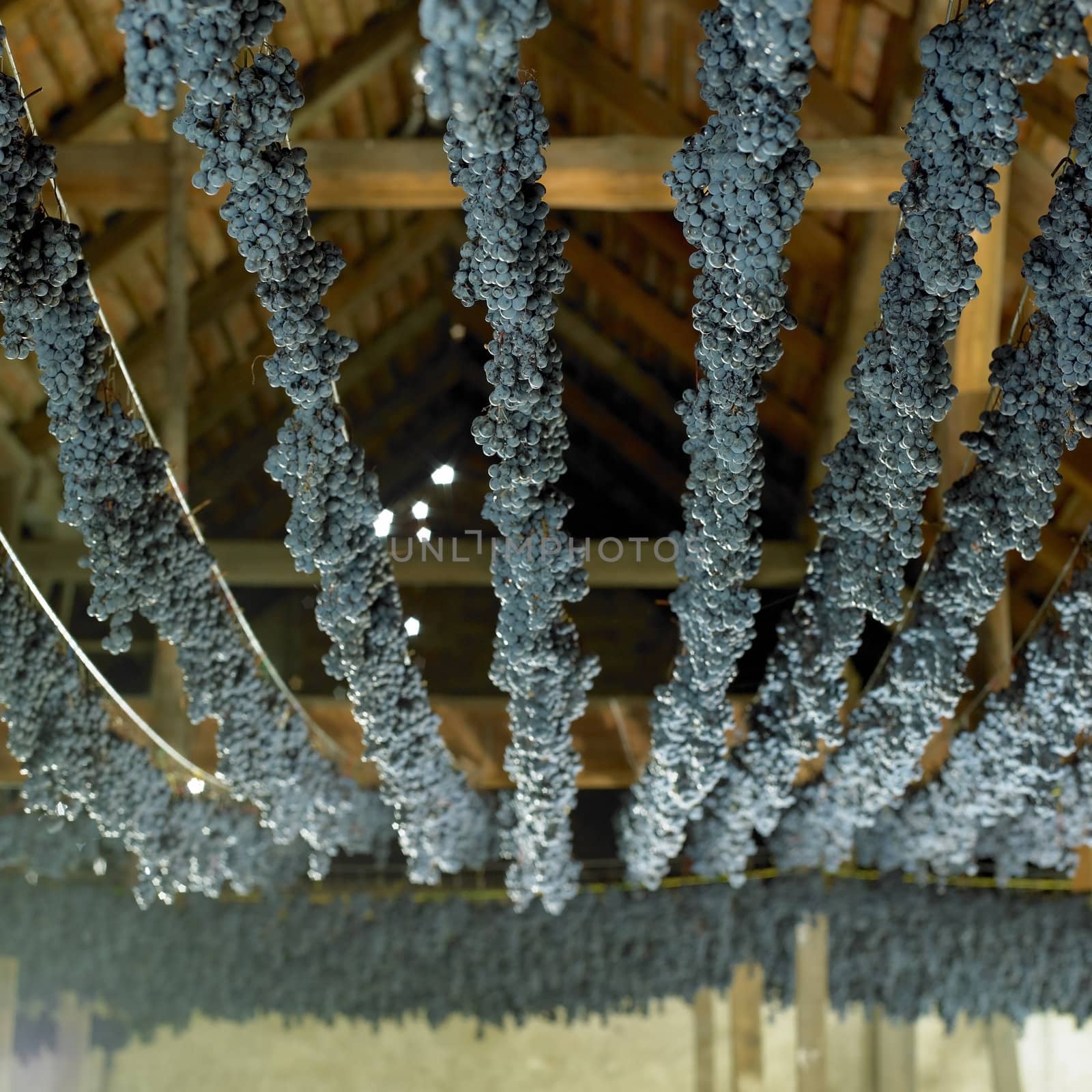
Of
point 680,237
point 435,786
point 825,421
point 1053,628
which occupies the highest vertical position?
point 680,237

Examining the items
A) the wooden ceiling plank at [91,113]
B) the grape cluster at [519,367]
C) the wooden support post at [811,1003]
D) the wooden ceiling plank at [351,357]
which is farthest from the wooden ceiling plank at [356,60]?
the wooden support post at [811,1003]

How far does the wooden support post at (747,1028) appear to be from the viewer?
7.48m

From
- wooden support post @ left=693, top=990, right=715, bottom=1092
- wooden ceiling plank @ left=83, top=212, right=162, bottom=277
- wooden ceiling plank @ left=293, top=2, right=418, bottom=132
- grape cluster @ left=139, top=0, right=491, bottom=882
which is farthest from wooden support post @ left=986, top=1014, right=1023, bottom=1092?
wooden ceiling plank @ left=83, top=212, right=162, bottom=277

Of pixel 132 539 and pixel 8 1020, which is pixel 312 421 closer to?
pixel 132 539

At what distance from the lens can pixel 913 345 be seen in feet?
11.1

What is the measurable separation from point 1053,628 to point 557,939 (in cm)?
363

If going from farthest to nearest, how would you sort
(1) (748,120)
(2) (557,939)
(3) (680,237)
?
(3) (680,237), (2) (557,939), (1) (748,120)

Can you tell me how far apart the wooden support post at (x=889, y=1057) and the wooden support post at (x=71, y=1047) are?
17.9ft

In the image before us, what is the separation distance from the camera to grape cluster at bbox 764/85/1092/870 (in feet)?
10.2

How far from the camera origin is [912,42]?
6145 millimetres

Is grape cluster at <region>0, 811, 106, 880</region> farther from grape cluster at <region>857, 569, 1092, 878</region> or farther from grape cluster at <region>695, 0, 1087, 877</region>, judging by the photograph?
grape cluster at <region>857, 569, 1092, 878</region>

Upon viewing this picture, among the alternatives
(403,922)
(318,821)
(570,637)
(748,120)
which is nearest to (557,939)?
(403,922)

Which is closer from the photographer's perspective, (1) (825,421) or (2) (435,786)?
(2) (435,786)

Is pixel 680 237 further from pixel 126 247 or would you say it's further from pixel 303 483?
pixel 303 483
